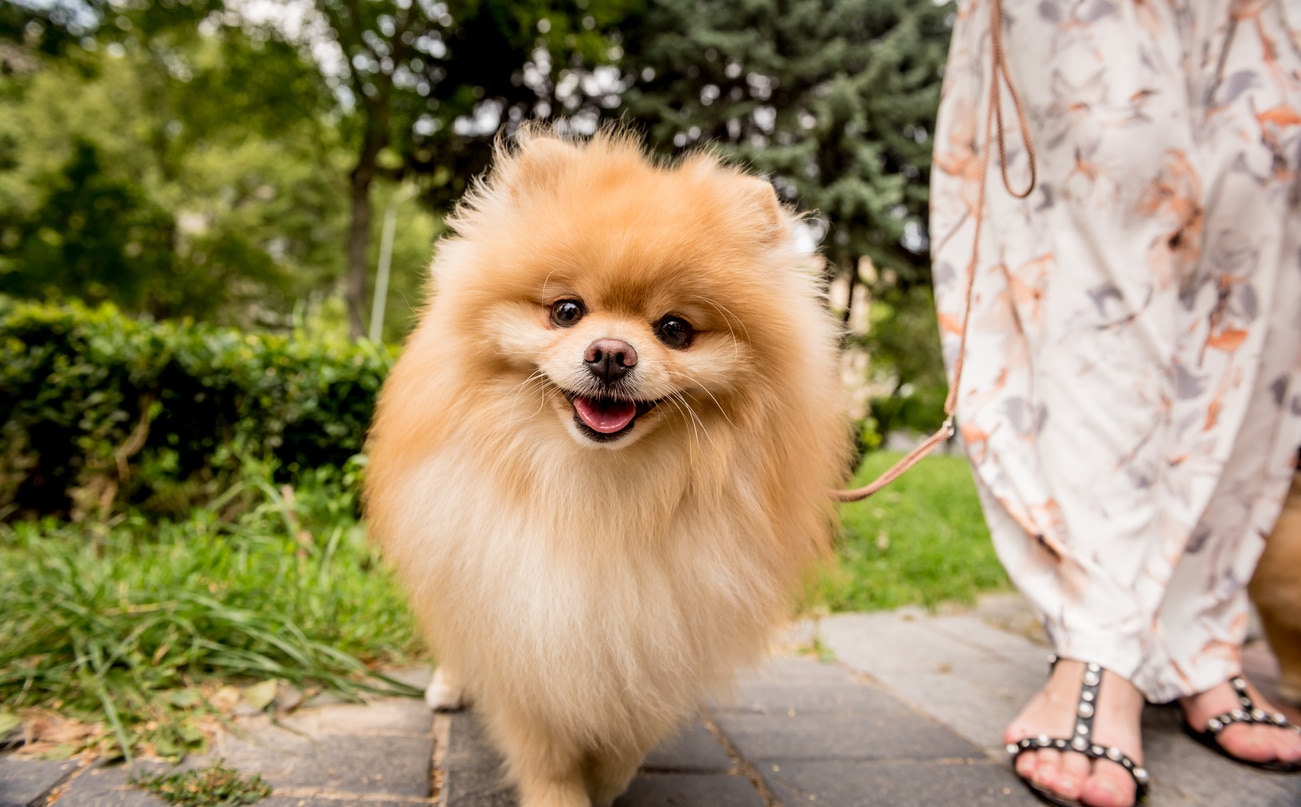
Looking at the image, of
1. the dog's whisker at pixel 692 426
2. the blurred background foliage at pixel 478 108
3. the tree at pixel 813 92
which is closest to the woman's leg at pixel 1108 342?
the dog's whisker at pixel 692 426

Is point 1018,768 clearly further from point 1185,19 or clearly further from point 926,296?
point 926,296

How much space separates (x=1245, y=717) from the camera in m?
2.21

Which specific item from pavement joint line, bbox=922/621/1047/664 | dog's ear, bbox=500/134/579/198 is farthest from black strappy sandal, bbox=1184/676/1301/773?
dog's ear, bbox=500/134/579/198

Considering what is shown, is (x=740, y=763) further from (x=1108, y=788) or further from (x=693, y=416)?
(x=693, y=416)

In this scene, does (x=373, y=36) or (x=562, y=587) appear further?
(x=373, y=36)

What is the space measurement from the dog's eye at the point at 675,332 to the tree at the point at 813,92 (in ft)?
36.9

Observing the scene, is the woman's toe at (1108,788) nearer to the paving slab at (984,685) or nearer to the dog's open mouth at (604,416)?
the paving slab at (984,685)

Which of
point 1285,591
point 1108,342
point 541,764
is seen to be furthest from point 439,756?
point 1285,591

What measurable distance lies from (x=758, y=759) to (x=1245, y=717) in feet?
4.48

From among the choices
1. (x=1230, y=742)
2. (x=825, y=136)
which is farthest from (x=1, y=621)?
(x=825, y=136)

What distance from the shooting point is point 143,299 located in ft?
53.3

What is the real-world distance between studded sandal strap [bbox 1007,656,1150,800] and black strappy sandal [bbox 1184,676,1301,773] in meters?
0.30

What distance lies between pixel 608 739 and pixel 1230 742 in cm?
175

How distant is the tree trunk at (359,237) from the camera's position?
14.3 m
